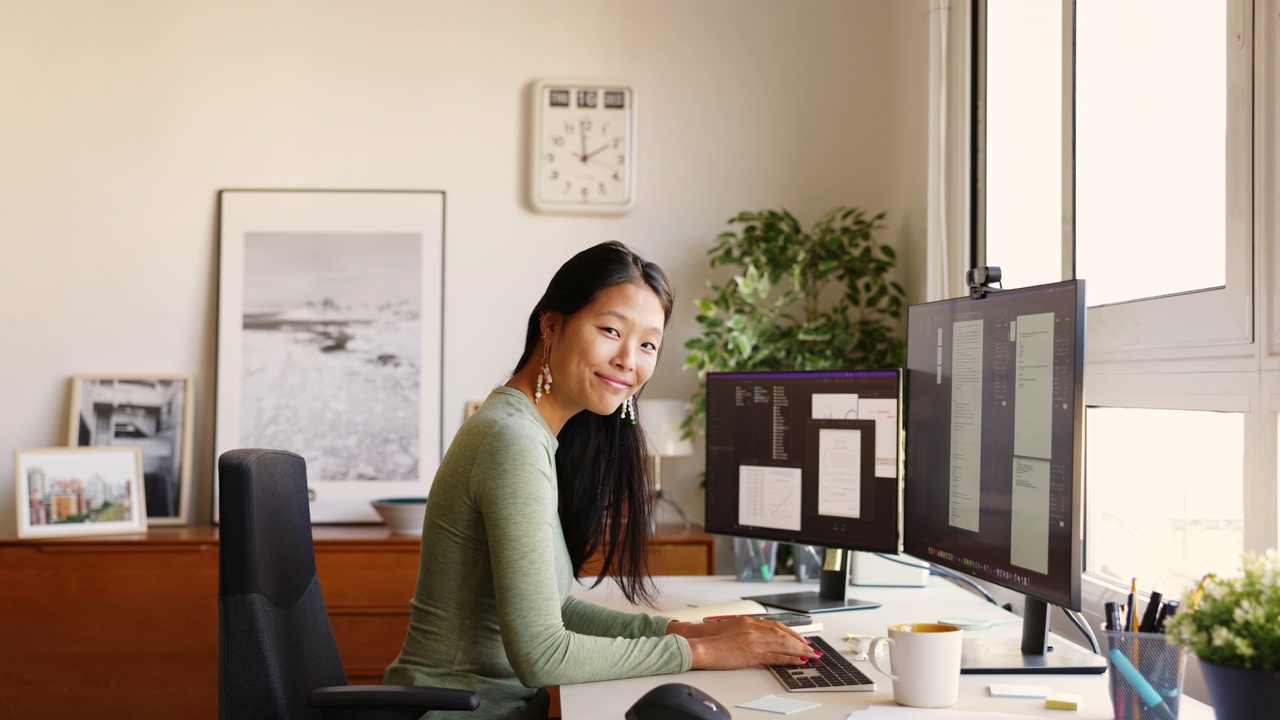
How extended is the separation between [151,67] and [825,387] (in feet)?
8.92

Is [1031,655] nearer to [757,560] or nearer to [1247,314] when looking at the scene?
[1247,314]

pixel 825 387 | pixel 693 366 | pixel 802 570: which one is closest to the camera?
pixel 825 387

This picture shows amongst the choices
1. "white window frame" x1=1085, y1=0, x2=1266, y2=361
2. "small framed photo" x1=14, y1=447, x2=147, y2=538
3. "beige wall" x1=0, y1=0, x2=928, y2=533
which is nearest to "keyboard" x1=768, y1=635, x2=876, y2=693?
"white window frame" x1=1085, y1=0, x2=1266, y2=361

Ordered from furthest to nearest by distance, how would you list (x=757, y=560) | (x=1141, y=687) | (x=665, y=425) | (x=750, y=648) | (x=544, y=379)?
(x=665, y=425), (x=757, y=560), (x=544, y=379), (x=750, y=648), (x=1141, y=687)

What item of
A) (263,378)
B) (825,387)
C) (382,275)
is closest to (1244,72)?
(825,387)

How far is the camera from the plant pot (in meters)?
0.94

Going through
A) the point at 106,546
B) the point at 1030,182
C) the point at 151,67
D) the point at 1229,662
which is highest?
the point at 151,67

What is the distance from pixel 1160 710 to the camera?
1.14 m

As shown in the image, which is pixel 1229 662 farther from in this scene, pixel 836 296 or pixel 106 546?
pixel 106 546

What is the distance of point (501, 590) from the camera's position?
1.44m

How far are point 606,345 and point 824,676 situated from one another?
602 millimetres

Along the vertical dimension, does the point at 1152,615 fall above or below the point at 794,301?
below

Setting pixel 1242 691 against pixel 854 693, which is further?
pixel 854 693

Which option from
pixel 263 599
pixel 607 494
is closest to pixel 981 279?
pixel 607 494
